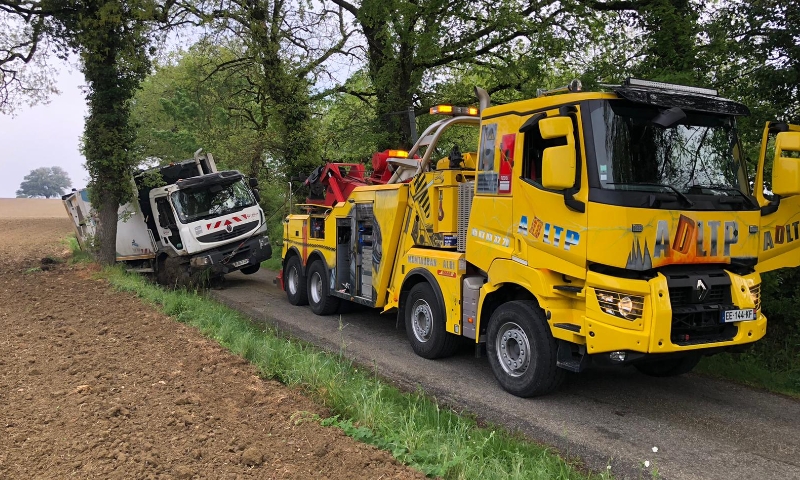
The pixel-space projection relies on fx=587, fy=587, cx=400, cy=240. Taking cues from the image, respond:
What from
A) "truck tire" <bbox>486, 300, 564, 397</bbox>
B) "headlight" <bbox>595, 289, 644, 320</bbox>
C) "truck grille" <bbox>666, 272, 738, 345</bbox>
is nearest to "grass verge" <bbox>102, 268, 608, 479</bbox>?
"truck tire" <bbox>486, 300, 564, 397</bbox>

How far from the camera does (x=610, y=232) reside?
5012mm

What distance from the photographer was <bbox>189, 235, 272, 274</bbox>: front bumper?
12930 mm

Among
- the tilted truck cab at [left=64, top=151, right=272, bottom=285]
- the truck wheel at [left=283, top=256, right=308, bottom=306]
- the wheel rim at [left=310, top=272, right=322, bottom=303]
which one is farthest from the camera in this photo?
the tilted truck cab at [left=64, top=151, right=272, bottom=285]

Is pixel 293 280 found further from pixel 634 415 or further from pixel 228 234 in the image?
pixel 634 415

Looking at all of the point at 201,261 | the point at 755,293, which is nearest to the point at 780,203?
the point at 755,293

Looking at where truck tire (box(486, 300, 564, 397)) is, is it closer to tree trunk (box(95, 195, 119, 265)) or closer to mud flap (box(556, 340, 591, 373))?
mud flap (box(556, 340, 591, 373))

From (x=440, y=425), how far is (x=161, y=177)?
1099 centimetres

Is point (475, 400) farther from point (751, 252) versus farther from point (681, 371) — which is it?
point (751, 252)

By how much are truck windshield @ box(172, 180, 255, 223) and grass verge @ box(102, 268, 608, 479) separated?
22.0ft

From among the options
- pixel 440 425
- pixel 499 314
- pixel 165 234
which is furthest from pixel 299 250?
pixel 440 425

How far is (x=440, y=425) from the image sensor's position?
16.2 feet

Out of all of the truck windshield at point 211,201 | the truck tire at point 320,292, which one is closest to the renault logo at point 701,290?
the truck tire at point 320,292

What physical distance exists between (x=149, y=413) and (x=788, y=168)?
239 inches

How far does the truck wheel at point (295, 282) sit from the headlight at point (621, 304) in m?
7.17
